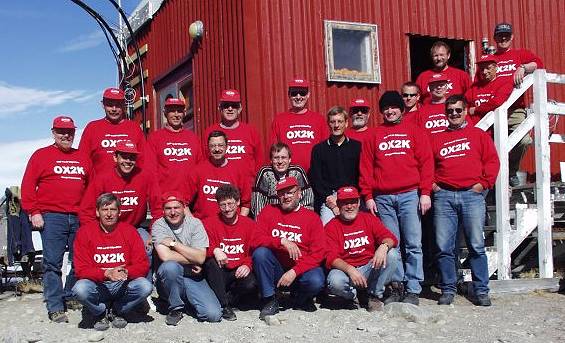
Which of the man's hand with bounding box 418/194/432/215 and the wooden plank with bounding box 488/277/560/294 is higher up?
the man's hand with bounding box 418/194/432/215

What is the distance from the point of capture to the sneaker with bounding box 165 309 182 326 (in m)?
5.96

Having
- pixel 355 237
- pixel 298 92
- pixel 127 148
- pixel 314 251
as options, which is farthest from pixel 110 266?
pixel 298 92

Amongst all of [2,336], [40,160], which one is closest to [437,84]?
[40,160]

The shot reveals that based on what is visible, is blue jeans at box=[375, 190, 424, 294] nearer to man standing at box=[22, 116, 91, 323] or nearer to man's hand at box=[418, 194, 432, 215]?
man's hand at box=[418, 194, 432, 215]

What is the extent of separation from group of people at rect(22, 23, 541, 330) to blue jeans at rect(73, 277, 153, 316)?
0.01 m

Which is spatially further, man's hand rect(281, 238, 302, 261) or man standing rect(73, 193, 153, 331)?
man's hand rect(281, 238, 302, 261)

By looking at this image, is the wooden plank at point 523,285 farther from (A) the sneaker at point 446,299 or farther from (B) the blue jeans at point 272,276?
(B) the blue jeans at point 272,276

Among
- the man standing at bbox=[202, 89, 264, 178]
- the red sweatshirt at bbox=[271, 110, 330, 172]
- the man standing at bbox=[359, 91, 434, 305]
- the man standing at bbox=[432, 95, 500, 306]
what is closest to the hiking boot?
the man standing at bbox=[359, 91, 434, 305]

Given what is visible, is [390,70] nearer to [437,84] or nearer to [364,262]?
[437,84]

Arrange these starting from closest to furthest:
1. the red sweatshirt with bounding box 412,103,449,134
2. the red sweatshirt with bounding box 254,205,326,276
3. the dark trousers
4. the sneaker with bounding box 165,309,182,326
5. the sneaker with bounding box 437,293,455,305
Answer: the sneaker with bounding box 165,309,182,326 → the dark trousers → the red sweatshirt with bounding box 254,205,326,276 → the sneaker with bounding box 437,293,455,305 → the red sweatshirt with bounding box 412,103,449,134

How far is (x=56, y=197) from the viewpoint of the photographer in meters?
6.41

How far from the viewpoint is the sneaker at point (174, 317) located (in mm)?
5961

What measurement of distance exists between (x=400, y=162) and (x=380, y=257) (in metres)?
0.92

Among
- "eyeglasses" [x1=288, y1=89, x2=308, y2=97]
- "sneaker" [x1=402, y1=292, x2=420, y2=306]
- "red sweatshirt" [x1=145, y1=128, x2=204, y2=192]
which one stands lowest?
"sneaker" [x1=402, y1=292, x2=420, y2=306]
